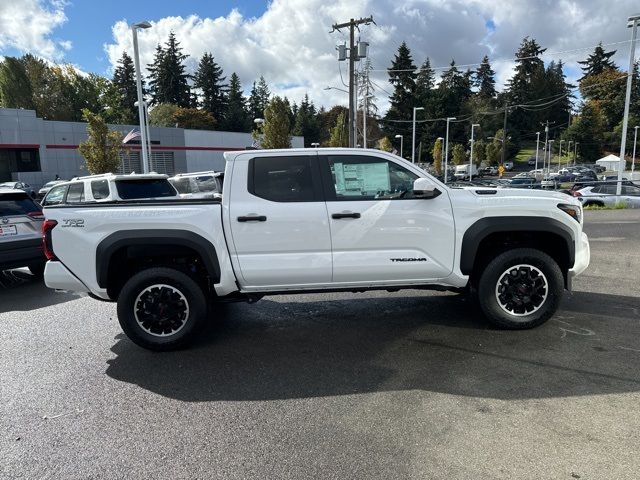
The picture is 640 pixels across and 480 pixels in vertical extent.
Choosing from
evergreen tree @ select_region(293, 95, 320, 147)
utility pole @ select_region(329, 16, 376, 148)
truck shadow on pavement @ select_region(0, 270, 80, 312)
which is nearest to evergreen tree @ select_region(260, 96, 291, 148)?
utility pole @ select_region(329, 16, 376, 148)

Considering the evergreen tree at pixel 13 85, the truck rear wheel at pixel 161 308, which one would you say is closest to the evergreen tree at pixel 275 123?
the truck rear wheel at pixel 161 308

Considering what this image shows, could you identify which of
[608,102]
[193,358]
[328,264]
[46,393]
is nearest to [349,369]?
[328,264]

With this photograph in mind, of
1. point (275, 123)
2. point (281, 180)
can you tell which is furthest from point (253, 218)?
point (275, 123)

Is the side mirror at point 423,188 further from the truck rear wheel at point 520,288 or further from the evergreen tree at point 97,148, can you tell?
the evergreen tree at point 97,148

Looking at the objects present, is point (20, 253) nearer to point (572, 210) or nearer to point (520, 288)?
point (520, 288)

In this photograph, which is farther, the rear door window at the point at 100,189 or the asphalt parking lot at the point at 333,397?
the rear door window at the point at 100,189

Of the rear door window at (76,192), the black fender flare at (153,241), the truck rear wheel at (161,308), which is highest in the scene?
the rear door window at (76,192)

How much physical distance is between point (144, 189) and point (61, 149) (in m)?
37.4

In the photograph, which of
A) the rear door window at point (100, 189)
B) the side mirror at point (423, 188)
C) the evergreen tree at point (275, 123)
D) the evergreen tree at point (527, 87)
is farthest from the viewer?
the evergreen tree at point (527, 87)

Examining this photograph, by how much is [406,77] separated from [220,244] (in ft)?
312

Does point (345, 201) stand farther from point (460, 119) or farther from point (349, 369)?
point (460, 119)

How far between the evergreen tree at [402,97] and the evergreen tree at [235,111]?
29.0 m

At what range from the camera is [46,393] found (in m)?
3.79

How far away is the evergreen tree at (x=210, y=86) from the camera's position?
9175 centimetres
